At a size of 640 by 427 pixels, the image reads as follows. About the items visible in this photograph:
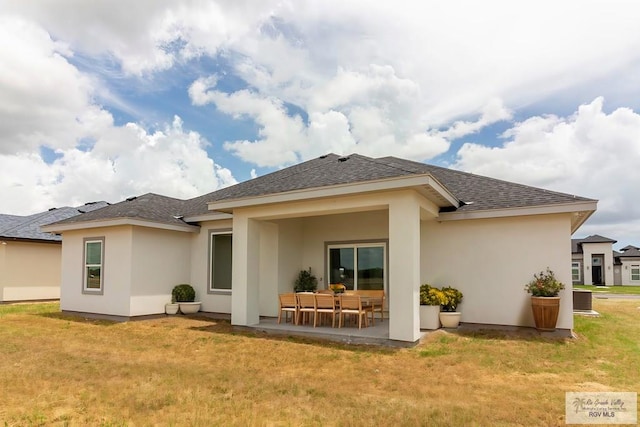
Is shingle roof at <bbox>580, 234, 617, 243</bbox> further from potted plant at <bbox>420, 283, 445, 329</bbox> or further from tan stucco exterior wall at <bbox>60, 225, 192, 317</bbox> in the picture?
tan stucco exterior wall at <bbox>60, 225, 192, 317</bbox>

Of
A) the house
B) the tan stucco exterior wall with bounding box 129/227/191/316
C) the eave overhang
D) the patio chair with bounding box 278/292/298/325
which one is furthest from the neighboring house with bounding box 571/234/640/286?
the tan stucco exterior wall with bounding box 129/227/191/316

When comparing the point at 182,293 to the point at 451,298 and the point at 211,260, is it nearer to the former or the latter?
the point at 211,260

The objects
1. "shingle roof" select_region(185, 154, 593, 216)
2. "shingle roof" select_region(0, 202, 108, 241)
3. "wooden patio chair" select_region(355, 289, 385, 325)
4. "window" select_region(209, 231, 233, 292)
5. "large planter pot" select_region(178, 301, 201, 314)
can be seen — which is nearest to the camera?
"shingle roof" select_region(185, 154, 593, 216)

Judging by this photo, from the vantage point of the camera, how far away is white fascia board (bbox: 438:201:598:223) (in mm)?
8758

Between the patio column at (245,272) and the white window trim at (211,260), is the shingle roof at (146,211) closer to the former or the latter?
the white window trim at (211,260)

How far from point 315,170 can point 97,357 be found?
6.82m

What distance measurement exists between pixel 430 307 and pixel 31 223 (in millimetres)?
19913

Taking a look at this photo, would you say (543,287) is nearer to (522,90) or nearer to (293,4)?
(522,90)

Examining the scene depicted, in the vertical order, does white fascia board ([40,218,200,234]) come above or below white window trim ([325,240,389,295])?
above

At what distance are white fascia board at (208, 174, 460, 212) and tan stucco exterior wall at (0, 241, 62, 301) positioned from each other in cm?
1272

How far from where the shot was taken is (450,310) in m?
10.1

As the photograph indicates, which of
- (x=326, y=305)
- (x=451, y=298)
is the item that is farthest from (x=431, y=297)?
(x=326, y=305)

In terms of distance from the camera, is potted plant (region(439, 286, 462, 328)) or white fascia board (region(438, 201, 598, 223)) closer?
white fascia board (region(438, 201, 598, 223))

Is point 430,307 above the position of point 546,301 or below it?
below
